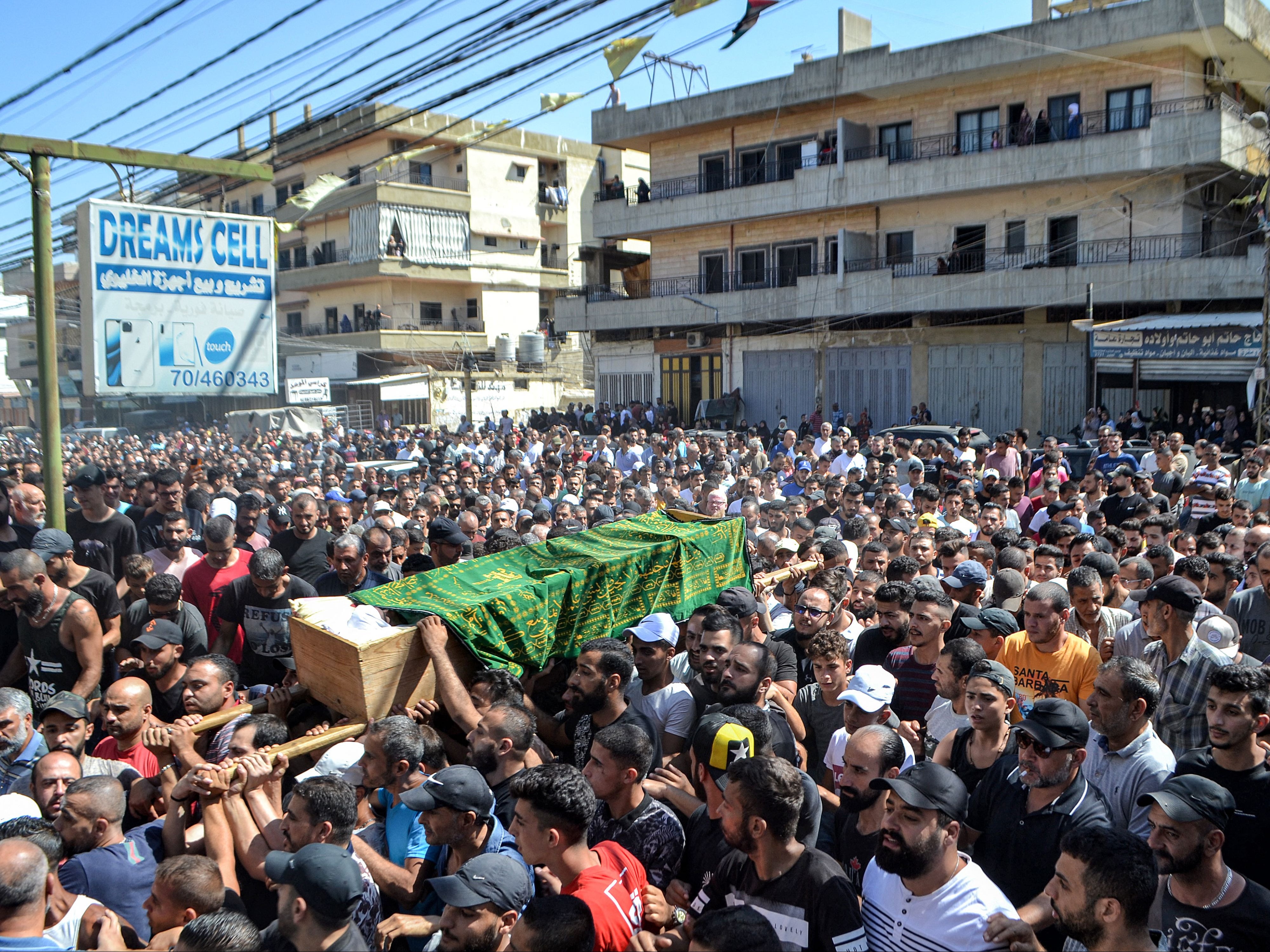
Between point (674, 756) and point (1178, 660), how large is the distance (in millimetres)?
2687

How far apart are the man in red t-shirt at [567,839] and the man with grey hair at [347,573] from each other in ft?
11.4

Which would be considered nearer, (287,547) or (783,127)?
(287,547)

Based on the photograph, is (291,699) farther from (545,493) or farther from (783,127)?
(783,127)

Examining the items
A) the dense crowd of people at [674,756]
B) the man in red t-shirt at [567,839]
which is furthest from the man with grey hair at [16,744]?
the man in red t-shirt at [567,839]

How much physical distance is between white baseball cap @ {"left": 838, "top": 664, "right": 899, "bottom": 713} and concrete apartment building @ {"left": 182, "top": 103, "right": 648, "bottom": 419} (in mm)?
29966

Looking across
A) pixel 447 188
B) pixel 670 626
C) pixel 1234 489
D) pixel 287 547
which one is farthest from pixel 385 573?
pixel 447 188

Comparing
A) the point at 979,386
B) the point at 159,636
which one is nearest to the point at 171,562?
the point at 159,636

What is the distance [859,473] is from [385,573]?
7.53m

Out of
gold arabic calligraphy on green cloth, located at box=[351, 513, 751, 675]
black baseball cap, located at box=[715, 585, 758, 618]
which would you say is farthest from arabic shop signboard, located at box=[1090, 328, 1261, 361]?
black baseball cap, located at box=[715, 585, 758, 618]

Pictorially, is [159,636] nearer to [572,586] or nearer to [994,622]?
[572,586]

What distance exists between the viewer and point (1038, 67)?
23438 mm

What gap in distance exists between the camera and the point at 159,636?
5.61m

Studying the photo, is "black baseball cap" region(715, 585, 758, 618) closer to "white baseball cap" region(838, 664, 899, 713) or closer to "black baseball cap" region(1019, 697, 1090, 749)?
"white baseball cap" region(838, 664, 899, 713)

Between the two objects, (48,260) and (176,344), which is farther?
(176,344)
